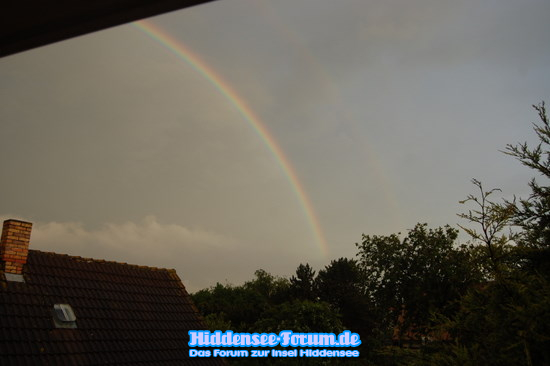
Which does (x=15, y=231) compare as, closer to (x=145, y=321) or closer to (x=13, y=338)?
(x=13, y=338)

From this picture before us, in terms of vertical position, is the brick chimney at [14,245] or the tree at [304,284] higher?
the tree at [304,284]

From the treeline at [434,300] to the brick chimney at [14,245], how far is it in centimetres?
1000

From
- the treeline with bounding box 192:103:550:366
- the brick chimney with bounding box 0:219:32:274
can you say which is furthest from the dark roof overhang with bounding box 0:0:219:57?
the brick chimney with bounding box 0:219:32:274

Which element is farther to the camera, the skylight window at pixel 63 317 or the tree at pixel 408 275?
the tree at pixel 408 275

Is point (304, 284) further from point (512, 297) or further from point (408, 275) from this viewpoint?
point (512, 297)

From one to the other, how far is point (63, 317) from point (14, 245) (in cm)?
259

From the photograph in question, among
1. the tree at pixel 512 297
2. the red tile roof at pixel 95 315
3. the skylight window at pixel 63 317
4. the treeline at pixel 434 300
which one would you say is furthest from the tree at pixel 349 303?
the tree at pixel 512 297

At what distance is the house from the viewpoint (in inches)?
426

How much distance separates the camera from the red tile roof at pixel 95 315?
10766mm

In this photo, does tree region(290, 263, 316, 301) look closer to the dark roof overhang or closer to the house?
the house

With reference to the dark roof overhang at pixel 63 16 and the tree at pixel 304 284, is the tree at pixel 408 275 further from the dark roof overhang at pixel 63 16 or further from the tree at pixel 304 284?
the dark roof overhang at pixel 63 16

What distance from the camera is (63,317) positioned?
38.5 feet

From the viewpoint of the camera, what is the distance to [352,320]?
34625mm

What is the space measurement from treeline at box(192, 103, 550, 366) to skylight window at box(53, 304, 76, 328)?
26.6 ft
